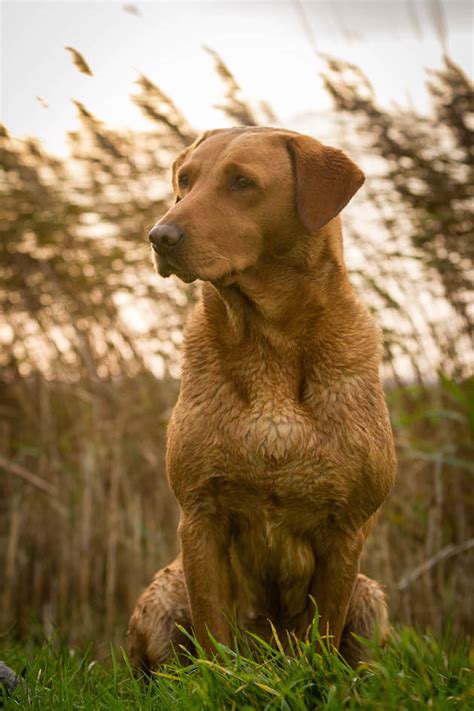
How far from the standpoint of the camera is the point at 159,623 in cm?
353

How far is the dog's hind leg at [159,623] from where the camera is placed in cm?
351

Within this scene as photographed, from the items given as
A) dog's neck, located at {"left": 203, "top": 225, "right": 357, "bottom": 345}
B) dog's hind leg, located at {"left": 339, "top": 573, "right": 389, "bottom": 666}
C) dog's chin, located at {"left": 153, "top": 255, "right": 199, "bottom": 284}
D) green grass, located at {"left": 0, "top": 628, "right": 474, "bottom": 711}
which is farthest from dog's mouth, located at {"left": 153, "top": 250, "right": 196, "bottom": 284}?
dog's hind leg, located at {"left": 339, "top": 573, "right": 389, "bottom": 666}

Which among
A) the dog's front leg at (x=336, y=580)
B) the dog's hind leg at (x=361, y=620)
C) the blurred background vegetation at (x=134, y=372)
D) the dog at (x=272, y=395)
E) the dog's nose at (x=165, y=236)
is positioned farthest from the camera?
the blurred background vegetation at (x=134, y=372)

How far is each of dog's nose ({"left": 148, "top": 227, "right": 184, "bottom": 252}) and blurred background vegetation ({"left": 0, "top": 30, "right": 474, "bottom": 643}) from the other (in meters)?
1.96

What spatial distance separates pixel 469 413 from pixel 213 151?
2424 mm

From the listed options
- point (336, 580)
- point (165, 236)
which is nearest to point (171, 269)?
point (165, 236)

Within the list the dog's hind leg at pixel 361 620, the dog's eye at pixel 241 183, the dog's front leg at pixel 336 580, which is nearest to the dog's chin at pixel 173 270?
the dog's eye at pixel 241 183

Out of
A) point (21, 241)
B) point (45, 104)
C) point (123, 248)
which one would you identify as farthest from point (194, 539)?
point (21, 241)

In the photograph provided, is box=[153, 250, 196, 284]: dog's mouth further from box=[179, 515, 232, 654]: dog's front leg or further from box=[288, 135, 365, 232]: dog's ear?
box=[179, 515, 232, 654]: dog's front leg

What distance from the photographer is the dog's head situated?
2.99 m

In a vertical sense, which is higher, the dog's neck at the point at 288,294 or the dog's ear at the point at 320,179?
the dog's ear at the point at 320,179

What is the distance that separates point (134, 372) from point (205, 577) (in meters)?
3.26

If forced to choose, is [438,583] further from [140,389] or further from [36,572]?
[36,572]

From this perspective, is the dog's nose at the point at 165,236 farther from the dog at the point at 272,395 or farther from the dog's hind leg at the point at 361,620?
the dog's hind leg at the point at 361,620
